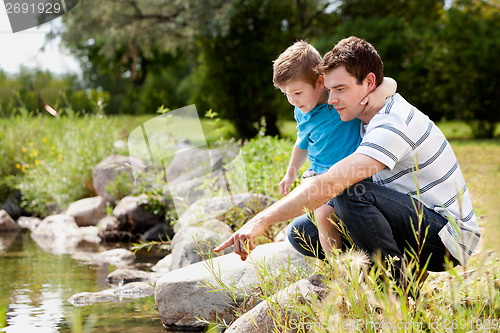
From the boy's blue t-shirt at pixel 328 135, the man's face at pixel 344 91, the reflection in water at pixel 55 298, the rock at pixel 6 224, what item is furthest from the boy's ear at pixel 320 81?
the rock at pixel 6 224

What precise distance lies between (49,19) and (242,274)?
1845 centimetres

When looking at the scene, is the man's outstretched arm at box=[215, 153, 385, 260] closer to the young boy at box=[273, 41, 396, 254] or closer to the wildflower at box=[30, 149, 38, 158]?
the young boy at box=[273, 41, 396, 254]

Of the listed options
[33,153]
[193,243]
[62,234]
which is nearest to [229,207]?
[193,243]

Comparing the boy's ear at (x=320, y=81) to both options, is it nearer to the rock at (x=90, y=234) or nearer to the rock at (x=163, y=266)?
the rock at (x=163, y=266)

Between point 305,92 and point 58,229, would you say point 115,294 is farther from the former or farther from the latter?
point 58,229

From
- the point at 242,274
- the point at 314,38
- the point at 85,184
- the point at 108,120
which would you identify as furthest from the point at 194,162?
the point at 314,38

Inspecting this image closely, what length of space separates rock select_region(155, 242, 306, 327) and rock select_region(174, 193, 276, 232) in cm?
148

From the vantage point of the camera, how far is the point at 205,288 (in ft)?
13.1

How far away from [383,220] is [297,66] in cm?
99

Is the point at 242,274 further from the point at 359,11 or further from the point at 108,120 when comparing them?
the point at 359,11

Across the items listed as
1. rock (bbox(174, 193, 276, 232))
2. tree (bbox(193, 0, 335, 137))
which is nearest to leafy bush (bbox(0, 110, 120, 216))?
rock (bbox(174, 193, 276, 232))

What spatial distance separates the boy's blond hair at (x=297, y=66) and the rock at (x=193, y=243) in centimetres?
221

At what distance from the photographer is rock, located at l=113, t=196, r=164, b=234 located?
25.7ft

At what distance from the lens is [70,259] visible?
6.90 m
